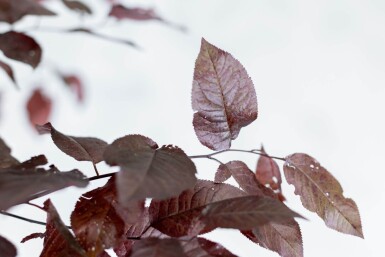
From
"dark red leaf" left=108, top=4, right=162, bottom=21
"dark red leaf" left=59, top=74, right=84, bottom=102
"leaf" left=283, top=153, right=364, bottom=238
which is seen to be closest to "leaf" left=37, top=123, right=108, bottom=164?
"leaf" left=283, top=153, right=364, bottom=238

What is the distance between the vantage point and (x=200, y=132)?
1.42 ft

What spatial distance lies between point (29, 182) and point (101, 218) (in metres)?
0.06

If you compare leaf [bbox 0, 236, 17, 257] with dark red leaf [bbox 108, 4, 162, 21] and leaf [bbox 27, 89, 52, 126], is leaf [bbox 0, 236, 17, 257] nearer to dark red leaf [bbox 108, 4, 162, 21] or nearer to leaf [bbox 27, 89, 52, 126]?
dark red leaf [bbox 108, 4, 162, 21]

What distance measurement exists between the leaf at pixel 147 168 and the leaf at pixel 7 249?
0.08 m

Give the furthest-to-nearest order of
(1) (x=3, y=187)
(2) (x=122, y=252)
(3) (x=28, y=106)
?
(3) (x=28, y=106) → (2) (x=122, y=252) → (1) (x=3, y=187)

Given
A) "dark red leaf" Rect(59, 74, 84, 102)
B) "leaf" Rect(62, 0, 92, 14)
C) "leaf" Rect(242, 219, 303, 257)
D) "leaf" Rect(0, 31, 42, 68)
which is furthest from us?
"dark red leaf" Rect(59, 74, 84, 102)

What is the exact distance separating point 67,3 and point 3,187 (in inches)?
15.8

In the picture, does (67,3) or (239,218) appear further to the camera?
(67,3)

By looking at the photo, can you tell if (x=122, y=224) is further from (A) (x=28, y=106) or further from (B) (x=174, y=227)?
(A) (x=28, y=106)

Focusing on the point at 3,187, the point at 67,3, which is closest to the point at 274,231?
the point at 3,187

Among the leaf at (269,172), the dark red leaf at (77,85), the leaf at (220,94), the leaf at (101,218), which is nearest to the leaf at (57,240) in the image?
the leaf at (101,218)

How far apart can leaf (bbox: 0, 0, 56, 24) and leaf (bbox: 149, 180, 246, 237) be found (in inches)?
11.2

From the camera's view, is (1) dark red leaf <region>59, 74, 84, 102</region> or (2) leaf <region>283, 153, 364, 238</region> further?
(1) dark red leaf <region>59, 74, 84, 102</region>

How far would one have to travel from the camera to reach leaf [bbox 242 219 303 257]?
406 mm
